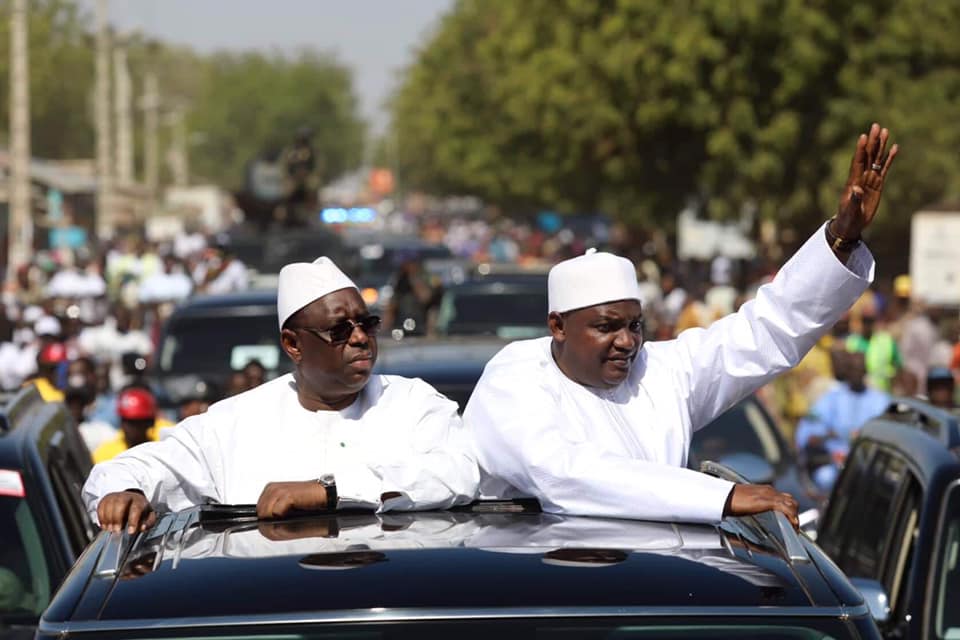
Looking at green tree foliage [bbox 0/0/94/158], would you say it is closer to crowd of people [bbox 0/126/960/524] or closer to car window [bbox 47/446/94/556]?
crowd of people [bbox 0/126/960/524]

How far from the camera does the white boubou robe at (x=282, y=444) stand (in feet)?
16.2

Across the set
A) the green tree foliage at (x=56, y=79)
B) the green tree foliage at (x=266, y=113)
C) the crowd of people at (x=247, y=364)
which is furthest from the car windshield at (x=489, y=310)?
the green tree foliage at (x=266, y=113)

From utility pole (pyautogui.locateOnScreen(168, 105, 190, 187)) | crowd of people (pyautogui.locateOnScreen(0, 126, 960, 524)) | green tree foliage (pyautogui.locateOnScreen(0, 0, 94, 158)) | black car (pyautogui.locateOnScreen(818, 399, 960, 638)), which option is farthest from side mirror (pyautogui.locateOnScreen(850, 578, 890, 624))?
utility pole (pyautogui.locateOnScreen(168, 105, 190, 187))

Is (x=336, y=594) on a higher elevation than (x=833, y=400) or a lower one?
higher

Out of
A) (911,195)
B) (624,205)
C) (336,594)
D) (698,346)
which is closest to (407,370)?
(698,346)

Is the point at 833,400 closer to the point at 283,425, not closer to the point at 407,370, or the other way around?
the point at 407,370

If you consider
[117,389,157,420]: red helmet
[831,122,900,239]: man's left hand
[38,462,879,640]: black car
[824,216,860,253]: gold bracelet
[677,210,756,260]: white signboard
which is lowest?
[677,210,756,260]: white signboard

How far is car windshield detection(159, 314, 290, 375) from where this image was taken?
585 inches

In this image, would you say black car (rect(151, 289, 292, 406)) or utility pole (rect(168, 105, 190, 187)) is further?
utility pole (rect(168, 105, 190, 187))

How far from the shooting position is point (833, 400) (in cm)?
1375

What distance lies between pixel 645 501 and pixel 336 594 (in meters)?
1.00

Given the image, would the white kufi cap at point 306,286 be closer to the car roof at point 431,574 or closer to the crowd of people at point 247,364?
the crowd of people at point 247,364

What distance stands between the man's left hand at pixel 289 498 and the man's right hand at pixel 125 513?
0.83ft

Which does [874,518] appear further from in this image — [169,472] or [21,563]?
[169,472]
